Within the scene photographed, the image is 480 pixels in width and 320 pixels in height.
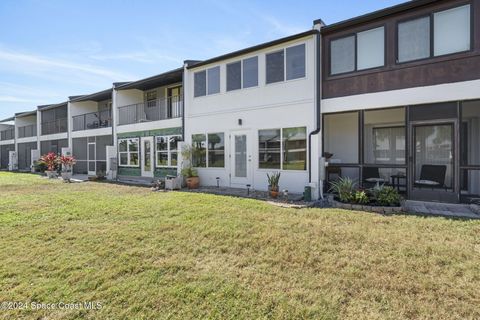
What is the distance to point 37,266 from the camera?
441cm

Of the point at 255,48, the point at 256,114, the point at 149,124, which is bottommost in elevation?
the point at 256,114

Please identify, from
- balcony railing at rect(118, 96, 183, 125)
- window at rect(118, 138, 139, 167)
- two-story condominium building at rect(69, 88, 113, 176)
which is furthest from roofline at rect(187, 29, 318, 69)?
two-story condominium building at rect(69, 88, 113, 176)

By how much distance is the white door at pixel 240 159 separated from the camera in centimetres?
1205

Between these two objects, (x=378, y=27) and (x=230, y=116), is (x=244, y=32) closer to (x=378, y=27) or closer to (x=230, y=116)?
(x=230, y=116)

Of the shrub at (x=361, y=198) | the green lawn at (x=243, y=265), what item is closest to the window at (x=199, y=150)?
the green lawn at (x=243, y=265)

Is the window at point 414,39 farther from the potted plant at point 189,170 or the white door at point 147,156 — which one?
the white door at point 147,156

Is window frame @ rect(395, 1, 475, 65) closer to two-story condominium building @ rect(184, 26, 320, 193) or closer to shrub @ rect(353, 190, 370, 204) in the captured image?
two-story condominium building @ rect(184, 26, 320, 193)

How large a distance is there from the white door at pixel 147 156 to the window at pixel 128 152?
0.67 metres

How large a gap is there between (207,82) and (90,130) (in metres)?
12.1

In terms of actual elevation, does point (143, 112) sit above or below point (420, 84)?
above

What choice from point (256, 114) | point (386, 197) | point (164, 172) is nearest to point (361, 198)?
point (386, 197)

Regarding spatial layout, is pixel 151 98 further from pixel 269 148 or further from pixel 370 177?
pixel 370 177

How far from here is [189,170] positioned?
43.0ft

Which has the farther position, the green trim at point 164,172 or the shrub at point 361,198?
the green trim at point 164,172
